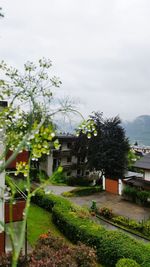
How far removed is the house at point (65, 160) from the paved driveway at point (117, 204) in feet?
46.4

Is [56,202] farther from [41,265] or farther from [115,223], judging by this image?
[41,265]

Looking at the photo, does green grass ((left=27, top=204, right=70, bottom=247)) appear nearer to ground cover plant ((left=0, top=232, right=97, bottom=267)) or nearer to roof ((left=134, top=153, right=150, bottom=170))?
ground cover plant ((left=0, top=232, right=97, bottom=267))

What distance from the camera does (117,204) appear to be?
84.3ft

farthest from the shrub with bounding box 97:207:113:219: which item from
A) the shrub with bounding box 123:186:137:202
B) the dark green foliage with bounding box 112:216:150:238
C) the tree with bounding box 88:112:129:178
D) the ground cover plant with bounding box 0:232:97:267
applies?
the tree with bounding box 88:112:129:178

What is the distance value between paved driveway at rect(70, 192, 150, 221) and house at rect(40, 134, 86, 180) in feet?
46.4

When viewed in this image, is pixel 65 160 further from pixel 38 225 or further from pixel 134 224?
pixel 38 225

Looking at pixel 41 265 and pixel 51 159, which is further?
pixel 51 159

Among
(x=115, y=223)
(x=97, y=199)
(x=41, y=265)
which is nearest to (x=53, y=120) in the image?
(x=41, y=265)

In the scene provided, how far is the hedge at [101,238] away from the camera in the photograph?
41.2 feet

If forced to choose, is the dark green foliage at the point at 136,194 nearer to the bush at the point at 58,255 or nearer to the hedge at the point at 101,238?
the hedge at the point at 101,238

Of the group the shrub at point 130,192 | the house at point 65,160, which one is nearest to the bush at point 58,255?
the shrub at point 130,192

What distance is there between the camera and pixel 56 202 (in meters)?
21.0

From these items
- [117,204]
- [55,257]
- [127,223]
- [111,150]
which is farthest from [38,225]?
[111,150]

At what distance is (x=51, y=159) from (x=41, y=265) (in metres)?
33.4
